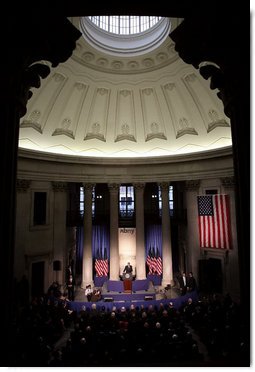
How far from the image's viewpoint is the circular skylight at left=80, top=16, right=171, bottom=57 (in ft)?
52.1

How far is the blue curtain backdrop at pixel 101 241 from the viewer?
84.7 feet

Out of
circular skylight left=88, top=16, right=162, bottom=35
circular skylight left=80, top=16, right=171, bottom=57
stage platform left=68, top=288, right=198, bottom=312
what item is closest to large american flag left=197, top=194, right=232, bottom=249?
stage platform left=68, top=288, right=198, bottom=312

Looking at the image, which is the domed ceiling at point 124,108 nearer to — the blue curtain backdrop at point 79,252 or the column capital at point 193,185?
the column capital at point 193,185

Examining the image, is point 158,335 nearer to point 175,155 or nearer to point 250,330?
point 250,330

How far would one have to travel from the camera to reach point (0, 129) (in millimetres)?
3521

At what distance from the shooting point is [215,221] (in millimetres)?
15891

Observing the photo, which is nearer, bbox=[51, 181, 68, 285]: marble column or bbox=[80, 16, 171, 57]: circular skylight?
bbox=[80, 16, 171, 57]: circular skylight

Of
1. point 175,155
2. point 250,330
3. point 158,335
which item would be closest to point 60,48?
point 250,330

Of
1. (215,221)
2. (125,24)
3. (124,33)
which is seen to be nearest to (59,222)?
(215,221)

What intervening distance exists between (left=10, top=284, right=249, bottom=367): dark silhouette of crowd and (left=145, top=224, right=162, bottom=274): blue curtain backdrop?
1214 centimetres

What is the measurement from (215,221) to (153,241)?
10.9m

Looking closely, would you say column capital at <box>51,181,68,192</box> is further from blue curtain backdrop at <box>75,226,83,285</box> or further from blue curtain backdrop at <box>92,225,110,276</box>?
blue curtain backdrop at <box>75,226,83,285</box>

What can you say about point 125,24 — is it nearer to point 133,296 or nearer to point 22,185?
point 22,185

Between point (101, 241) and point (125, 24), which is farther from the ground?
point (125, 24)
